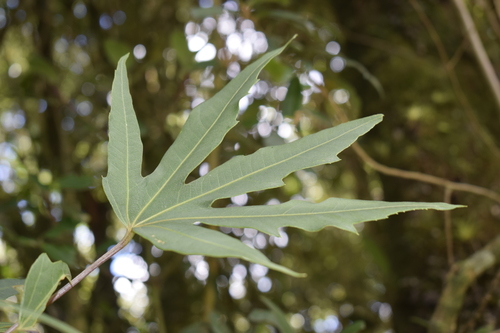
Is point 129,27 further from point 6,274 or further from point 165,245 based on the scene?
point 165,245

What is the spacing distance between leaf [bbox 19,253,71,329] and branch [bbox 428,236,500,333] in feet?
2.42

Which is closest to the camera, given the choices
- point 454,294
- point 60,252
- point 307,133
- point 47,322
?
point 47,322

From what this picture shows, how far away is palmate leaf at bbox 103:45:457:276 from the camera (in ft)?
1.36

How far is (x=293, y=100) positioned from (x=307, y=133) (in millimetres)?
636

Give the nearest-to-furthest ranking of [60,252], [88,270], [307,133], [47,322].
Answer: [47,322]
[88,270]
[60,252]
[307,133]

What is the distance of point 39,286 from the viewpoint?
1.27 ft

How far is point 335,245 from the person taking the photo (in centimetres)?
263

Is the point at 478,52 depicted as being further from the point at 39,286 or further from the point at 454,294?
the point at 39,286

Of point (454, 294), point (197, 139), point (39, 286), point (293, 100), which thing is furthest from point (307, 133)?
point (39, 286)

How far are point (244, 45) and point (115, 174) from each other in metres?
1.05

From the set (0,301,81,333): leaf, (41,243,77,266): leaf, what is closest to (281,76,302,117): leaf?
(41,243,77,266): leaf

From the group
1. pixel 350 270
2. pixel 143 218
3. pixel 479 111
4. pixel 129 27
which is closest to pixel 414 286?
pixel 479 111

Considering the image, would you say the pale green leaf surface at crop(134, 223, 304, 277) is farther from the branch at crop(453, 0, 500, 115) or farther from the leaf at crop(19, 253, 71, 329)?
the branch at crop(453, 0, 500, 115)

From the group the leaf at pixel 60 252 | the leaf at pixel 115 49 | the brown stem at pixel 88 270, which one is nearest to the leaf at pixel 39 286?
the brown stem at pixel 88 270
